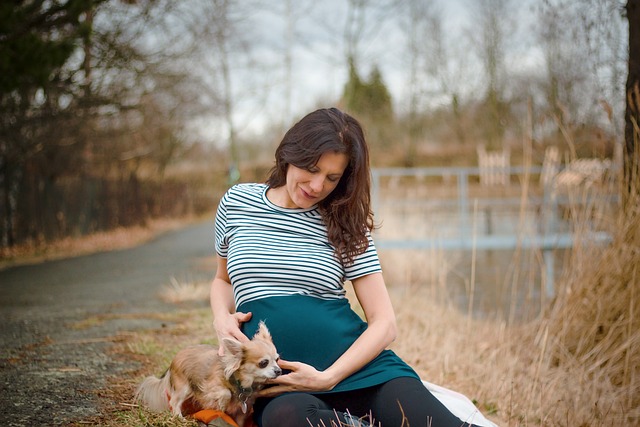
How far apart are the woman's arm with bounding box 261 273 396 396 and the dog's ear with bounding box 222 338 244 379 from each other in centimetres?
15

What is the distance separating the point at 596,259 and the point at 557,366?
0.83 m

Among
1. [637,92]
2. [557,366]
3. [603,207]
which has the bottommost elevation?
[557,366]

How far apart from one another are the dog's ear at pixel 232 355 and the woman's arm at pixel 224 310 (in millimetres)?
93

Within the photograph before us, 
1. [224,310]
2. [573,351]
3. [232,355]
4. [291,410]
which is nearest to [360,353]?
[291,410]

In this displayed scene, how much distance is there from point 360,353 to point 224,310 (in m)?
0.64

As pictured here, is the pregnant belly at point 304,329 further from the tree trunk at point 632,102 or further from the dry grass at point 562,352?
the tree trunk at point 632,102

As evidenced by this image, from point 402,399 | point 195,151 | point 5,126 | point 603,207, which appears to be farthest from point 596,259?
point 195,151

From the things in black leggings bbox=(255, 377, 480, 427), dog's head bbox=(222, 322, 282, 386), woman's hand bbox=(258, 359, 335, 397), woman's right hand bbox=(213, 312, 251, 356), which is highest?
woman's right hand bbox=(213, 312, 251, 356)

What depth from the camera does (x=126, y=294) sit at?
716 cm

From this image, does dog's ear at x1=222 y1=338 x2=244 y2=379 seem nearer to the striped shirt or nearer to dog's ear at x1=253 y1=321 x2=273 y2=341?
dog's ear at x1=253 y1=321 x2=273 y2=341

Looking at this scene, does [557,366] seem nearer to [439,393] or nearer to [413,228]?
[439,393]

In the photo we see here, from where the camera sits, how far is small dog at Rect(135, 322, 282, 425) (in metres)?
2.33

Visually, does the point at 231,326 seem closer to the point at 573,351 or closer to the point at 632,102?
the point at 573,351

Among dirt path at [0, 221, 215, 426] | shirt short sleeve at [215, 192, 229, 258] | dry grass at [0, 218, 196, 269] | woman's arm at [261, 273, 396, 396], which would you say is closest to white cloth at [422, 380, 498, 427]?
woman's arm at [261, 273, 396, 396]
